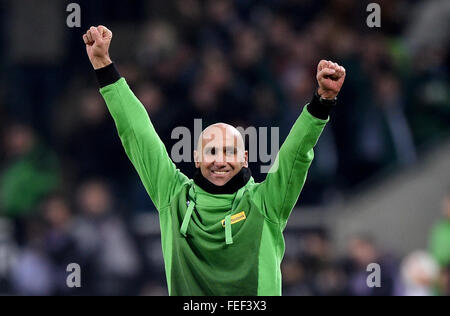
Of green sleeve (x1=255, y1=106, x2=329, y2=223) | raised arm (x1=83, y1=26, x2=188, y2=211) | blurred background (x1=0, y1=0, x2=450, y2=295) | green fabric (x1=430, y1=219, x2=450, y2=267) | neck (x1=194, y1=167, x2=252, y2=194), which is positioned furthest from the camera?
blurred background (x1=0, y1=0, x2=450, y2=295)

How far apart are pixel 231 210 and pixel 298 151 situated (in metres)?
0.40

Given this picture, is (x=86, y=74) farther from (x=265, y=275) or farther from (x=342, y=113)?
(x=265, y=275)

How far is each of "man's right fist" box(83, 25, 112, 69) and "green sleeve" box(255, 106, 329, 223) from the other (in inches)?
36.0

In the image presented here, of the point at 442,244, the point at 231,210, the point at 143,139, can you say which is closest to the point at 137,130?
the point at 143,139

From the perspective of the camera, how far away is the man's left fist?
4797mm

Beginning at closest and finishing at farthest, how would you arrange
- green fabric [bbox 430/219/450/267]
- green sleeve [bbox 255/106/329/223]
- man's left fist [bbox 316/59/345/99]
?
man's left fist [bbox 316/59/345/99] → green sleeve [bbox 255/106/329/223] → green fabric [bbox 430/219/450/267]

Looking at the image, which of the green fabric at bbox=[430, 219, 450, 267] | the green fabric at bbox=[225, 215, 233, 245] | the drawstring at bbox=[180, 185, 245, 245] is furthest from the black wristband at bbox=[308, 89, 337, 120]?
the green fabric at bbox=[430, 219, 450, 267]

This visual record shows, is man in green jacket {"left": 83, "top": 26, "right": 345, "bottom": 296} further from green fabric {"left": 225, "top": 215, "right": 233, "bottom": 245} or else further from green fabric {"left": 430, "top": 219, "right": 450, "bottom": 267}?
green fabric {"left": 430, "top": 219, "right": 450, "bottom": 267}

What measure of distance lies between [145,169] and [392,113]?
21.6 feet

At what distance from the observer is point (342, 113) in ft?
36.4

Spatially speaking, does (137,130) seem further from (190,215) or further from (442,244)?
(442,244)

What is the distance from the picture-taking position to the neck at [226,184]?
5012mm
